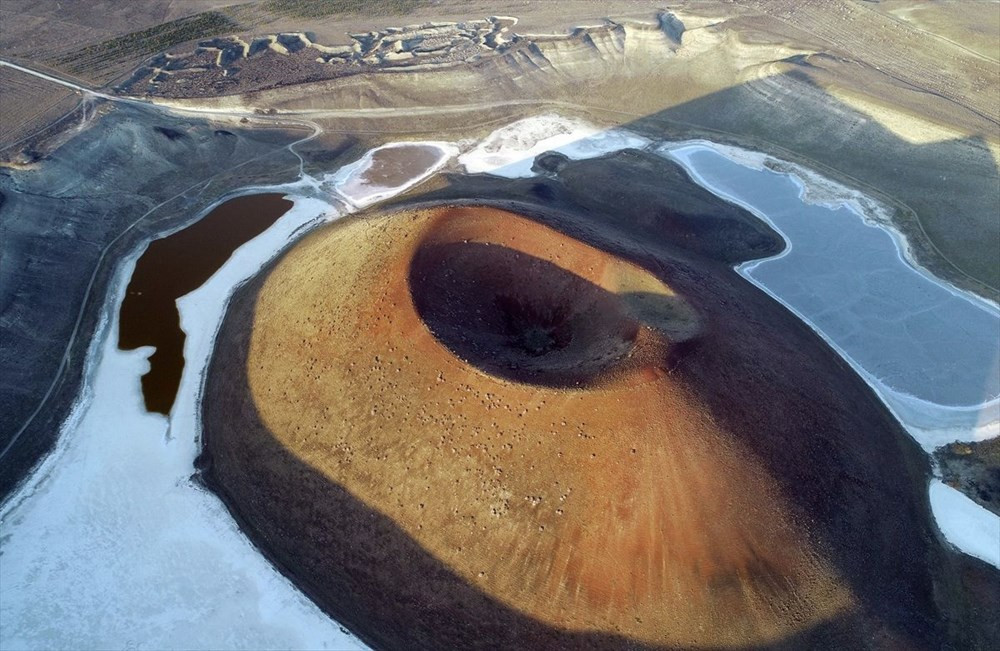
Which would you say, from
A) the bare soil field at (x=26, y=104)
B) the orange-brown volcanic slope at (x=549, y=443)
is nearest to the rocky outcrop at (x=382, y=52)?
the bare soil field at (x=26, y=104)

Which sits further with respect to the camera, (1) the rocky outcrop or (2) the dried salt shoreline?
(1) the rocky outcrop

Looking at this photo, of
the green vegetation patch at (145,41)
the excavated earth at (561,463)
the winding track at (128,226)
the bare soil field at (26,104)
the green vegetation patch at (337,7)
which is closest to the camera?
the excavated earth at (561,463)

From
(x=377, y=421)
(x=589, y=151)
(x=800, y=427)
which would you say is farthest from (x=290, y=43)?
(x=800, y=427)

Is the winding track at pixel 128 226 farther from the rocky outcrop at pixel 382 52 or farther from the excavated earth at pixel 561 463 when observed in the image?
the excavated earth at pixel 561 463

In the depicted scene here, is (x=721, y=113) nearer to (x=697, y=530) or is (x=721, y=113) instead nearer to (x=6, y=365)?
(x=697, y=530)

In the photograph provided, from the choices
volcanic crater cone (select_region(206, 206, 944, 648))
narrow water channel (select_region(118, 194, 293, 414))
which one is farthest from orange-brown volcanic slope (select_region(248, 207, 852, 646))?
narrow water channel (select_region(118, 194, 293, 414))

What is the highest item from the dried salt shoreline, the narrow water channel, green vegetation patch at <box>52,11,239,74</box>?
green vegetation patch at <box>52,11,239,74</box>

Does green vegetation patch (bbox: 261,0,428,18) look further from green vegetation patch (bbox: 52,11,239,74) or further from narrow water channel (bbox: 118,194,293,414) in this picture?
narrow water channel (bbox: 118,194,293,414)
